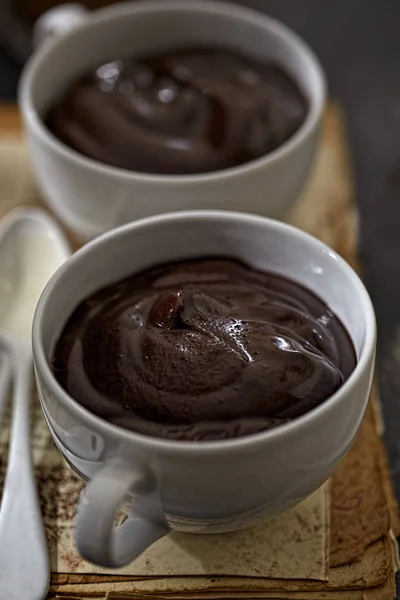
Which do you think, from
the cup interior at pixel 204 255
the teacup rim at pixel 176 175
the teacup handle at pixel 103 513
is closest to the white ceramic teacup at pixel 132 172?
the teacup rim at pixel 176 175

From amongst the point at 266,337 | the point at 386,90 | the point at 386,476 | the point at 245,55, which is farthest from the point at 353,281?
the point at 386,90

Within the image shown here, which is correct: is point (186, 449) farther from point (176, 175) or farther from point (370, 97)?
point (370, 97)

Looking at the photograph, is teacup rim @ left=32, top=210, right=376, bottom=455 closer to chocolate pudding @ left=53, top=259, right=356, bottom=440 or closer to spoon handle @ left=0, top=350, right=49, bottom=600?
chocolate pudding @ left=53, top=259, right=356, bottom=440

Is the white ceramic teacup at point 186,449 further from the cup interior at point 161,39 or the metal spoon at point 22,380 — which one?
the cup interior at point 161,39

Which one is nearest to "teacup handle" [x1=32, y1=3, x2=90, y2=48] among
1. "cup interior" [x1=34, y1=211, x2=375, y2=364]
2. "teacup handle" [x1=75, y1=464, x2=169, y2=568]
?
"cup interior" [x1=34, y1=211, x2=375, y2=364]

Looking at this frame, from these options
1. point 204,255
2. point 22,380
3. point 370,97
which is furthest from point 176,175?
point 370,97
